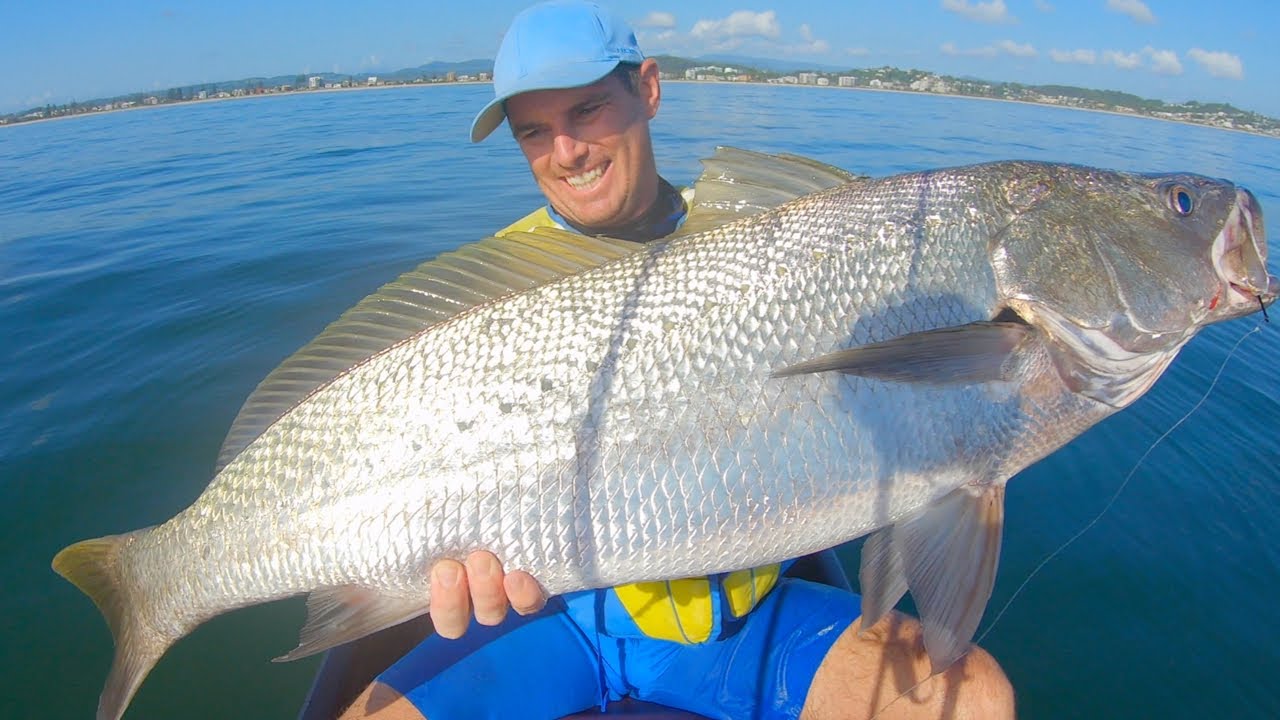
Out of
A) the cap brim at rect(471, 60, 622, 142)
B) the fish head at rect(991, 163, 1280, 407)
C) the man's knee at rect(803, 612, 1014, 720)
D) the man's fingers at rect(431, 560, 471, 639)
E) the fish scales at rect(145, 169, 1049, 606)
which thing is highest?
the cap brim at rect(471, 60, 622, 142)

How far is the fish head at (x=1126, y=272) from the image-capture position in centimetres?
197

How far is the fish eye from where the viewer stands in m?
2.08

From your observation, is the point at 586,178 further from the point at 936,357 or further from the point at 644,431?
the point at 936,357

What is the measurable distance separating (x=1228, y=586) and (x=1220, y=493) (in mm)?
1123

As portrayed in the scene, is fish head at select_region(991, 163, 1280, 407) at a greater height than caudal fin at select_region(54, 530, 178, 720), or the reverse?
fish head at select_region(991, 163, 1280, 407)

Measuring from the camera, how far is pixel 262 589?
6.72ft

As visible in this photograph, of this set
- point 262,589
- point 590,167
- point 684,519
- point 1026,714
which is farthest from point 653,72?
point 1026,714

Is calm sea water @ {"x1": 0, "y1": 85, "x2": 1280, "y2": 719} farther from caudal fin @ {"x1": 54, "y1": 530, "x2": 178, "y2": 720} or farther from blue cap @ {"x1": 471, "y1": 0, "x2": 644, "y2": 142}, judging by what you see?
blue cap @ {"x1": 471, "y1": 0, "x2": 644, "y2": 142}

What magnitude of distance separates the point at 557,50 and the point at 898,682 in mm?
2938

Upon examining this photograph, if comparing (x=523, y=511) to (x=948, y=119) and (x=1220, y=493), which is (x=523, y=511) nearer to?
(x=1220, y=493)

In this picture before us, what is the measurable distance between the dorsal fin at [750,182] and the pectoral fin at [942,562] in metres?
1.17

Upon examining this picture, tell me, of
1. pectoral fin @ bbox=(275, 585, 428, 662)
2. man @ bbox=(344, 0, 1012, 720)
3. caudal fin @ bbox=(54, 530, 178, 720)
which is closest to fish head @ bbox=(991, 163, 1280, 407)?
man @ bbox=(344, 0, 1012, 720)

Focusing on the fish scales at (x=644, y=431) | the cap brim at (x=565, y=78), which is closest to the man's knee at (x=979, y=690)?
the fish scales at (x=644, y=431)

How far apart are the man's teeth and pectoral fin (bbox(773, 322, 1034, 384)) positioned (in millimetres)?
1597
